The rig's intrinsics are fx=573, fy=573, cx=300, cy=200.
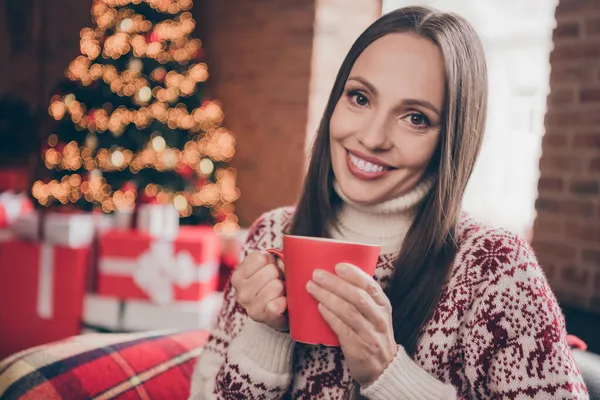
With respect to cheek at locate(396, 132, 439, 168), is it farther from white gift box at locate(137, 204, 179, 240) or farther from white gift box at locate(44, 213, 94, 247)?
white gift box at locate(44, 213, 94, 247)

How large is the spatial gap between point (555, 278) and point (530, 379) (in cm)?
157

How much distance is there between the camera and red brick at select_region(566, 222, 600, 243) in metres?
2.11

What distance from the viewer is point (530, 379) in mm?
806

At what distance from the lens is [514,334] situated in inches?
32.9

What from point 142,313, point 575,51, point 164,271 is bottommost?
point 142,313

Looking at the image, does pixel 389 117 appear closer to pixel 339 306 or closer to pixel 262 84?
pixel 339 306

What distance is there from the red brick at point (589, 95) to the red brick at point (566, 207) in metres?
0.38

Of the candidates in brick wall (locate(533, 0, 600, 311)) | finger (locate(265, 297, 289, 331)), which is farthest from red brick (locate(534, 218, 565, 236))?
finger (locate(265, 297, 289, 331))

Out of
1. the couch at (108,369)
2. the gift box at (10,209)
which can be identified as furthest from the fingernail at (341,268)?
the gift box at (10,209)

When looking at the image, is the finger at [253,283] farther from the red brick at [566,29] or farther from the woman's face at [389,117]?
the red brick at [566,29]

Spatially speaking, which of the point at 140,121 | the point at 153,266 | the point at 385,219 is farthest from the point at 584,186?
the point at 140,121

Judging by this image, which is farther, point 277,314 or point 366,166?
point 366,166

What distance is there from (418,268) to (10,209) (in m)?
2.44

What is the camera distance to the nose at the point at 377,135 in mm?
892
